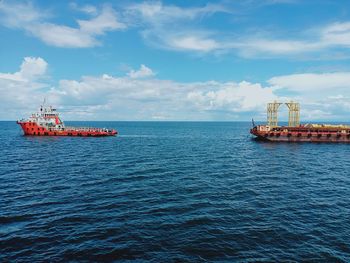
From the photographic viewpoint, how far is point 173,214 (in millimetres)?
25266

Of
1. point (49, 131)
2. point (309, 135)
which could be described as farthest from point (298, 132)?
point (49, 131)

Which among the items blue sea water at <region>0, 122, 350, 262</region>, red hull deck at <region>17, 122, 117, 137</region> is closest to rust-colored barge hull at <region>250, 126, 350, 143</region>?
blue sea water at <region>0, 122, 350, 262</region>

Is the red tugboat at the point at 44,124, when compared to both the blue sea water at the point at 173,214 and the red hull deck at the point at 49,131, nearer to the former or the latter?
the red hull deck at the point at 49,131

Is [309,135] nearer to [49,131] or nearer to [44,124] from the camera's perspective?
[49,131]

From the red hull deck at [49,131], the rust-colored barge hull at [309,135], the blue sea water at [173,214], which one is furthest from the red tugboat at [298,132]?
the red hull deck at [49,131]

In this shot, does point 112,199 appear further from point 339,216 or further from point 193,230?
point 339,216

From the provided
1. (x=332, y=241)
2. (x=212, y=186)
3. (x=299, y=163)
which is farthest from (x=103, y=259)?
(x=299, y=163)

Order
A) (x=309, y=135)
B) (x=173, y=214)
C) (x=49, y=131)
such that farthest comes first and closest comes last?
(x=49, y=131), (x=309, y=135), (x=173, y=214)

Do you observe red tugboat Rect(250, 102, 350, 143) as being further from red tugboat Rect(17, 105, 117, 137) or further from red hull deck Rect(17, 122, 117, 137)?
red tugboat Rect(17, 105, 117, 137)

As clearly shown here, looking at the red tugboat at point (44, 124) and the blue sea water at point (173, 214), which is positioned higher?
the red tugboat at point (44, 124)

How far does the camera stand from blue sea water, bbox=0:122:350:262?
1869 cm

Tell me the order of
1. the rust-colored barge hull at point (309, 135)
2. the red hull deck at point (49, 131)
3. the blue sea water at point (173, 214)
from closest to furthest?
the blue sea water at point (173, 214), the rust-colored barge hull at point (309, 135), the red hull deck at point (49, 131)

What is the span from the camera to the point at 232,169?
47.4 m

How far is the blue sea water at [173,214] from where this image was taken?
1869 cm
